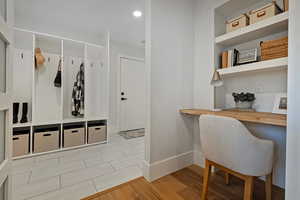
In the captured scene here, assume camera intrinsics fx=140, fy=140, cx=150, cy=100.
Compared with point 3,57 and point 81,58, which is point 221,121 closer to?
point 3,57

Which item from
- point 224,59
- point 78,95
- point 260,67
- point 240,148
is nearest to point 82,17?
point 78,95

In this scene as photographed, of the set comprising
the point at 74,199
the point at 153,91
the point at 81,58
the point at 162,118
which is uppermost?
the point at 81,58

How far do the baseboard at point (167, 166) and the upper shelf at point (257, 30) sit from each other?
1.57m

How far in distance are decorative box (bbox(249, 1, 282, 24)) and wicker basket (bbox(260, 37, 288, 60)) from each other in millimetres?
259

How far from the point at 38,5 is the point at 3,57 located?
7.22 ft

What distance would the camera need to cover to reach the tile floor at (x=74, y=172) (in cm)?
141

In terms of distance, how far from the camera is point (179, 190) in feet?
4.77

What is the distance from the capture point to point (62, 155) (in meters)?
2.26

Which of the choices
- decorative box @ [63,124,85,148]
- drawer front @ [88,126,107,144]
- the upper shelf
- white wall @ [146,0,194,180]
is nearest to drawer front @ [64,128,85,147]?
decorative box @ [63,124,85,148]

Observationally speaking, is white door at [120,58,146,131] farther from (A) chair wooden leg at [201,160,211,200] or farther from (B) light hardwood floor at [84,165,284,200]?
(A) chair wooden leg at [201,160,211,200]

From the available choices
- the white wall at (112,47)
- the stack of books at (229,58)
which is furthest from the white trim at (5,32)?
the white wall at (112,47)

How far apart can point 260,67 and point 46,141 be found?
311 cm

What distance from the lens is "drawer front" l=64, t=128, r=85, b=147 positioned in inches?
97.0

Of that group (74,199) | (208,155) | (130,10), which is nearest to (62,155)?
(74,199)
